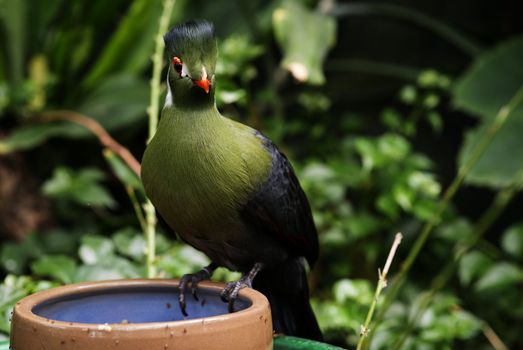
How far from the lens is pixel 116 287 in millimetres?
1367

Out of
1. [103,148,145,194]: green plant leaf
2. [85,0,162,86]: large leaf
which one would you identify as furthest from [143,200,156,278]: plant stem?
[85,0,162,86]: large leaf

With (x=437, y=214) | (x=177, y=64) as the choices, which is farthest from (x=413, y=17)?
(x=177, y=64)

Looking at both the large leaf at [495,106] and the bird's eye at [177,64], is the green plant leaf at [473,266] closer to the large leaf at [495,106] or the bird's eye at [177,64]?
the large leaf at [495,106]

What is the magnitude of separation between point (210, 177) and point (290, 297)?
0.53m

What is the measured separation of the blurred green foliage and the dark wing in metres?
0.94

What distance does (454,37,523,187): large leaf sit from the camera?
11.1 feet

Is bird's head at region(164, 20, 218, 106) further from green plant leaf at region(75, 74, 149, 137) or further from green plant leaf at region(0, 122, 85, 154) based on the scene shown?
green plant leaf at region(75, 74, 149, 137)

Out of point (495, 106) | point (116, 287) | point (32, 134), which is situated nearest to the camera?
point (116, 287)

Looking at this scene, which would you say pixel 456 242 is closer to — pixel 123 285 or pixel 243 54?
pixel 243 54

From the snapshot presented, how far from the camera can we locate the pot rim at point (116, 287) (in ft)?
3.59

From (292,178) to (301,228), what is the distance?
12 cm

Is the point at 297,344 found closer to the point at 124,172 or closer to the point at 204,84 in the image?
the point at 204,84

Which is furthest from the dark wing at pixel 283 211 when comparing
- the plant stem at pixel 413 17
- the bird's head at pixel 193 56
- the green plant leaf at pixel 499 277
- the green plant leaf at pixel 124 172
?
the plant stem at pixel 413 17

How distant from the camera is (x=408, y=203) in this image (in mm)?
3322
